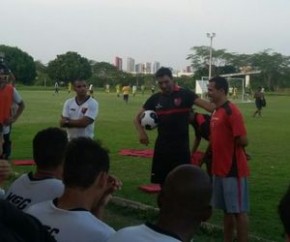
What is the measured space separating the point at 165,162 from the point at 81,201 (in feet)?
14.9

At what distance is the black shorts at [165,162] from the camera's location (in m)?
7.46

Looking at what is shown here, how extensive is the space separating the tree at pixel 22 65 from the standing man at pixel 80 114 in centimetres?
10742

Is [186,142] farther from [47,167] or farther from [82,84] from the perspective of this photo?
[47,167]

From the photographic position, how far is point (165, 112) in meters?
7.43

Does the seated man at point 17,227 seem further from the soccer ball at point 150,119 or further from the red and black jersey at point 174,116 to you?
the soccer ball at point 150,119

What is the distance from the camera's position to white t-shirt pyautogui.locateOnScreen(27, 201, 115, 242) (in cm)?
290

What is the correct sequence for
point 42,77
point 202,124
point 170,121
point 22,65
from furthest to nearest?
point 42,77 < point 22,65 < point 202,124 < point 170,121

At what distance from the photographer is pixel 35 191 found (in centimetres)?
389

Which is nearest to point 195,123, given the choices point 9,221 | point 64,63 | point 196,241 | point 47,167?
point 196,241

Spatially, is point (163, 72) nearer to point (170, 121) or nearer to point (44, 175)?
point (170, 121)

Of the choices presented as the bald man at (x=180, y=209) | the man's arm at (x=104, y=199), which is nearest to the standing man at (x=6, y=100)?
the man's arm at (x=104, y=199)

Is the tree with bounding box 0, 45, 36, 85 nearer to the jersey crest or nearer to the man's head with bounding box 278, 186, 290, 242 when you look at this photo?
the jersey crest

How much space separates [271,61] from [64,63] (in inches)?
1647

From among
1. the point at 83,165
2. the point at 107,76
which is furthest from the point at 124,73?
the point at 83,165
